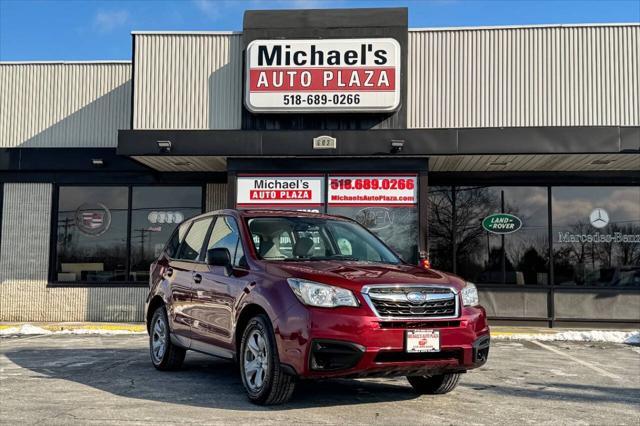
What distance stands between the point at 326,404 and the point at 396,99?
7941mm

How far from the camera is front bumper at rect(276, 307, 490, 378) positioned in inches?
199

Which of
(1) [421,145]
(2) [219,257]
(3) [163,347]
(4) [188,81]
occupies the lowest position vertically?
(3) [163,347]

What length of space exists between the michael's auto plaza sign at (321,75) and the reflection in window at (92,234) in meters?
4.13

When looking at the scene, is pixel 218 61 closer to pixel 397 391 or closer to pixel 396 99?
pixel 396 99

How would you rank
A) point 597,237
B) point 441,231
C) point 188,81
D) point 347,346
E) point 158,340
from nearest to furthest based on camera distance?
point 347,346 → point 158,340 → point 188,81 → point 597,237 → point 441,231

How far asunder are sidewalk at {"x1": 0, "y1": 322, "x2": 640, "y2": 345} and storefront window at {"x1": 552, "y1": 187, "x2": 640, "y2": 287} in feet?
4.45

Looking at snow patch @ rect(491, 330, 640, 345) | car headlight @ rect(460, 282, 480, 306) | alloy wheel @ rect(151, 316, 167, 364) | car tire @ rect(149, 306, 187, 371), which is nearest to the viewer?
car headlight @ rect(460, 282, 480, 306)

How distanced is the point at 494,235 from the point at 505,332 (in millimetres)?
2361

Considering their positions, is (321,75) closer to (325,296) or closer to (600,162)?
(600,162)

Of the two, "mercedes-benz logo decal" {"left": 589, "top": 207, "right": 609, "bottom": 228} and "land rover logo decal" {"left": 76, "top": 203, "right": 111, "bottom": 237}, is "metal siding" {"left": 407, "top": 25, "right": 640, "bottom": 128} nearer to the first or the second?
"mercedes-benz logo decal" {"left": 589, "top": 207, "right": 609, "bottom": 228}

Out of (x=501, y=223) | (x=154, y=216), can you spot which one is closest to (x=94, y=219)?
(x=154, y=216)

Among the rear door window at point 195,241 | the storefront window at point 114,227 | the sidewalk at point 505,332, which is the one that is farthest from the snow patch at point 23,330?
the rear door window at point 195,241

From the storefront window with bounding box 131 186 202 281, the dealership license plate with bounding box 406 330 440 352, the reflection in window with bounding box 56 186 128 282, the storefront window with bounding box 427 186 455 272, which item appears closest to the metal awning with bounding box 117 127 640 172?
the storefront window with bounding box 427 186 455 272

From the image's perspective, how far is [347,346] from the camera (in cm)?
504
